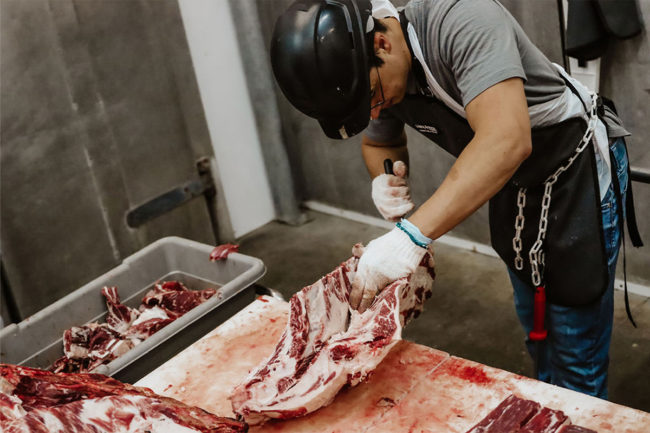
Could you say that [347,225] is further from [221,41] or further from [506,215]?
[506,215]

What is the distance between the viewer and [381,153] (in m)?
2.93

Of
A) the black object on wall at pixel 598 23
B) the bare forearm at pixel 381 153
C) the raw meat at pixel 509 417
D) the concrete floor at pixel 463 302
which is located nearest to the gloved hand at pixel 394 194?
the bare forearm at pixel 381 153

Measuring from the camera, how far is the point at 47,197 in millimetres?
4688

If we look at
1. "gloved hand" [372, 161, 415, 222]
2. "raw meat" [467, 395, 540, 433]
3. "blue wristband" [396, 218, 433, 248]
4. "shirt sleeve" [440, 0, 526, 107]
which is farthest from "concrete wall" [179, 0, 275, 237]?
"raw meat" [467, 395, 540, 433]

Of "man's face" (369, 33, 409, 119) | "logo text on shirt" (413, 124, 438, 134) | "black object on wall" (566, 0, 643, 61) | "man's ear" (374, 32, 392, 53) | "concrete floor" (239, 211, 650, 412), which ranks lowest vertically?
"concrete floor" (239, 211, 650, 412)

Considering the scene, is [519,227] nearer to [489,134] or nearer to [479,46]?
[489,134]

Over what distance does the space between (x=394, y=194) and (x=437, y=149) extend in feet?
7.35

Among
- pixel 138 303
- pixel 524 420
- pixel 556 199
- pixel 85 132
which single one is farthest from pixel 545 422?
pixel 85 132

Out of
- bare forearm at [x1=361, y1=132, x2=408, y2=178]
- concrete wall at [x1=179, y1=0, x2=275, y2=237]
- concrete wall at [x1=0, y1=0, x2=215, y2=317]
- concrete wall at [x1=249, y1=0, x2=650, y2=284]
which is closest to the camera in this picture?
bare forearm at [x1=361, y1=132, x2=408, y2=178]

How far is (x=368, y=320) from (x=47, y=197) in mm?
3261

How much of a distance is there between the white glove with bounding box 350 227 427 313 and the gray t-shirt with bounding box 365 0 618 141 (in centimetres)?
45

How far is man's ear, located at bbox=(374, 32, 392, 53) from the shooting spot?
7.29ft

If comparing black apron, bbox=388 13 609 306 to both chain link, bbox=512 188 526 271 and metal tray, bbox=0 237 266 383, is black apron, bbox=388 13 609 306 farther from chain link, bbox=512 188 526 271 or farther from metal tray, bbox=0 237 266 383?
metal tray, bbox=0 237 266 383

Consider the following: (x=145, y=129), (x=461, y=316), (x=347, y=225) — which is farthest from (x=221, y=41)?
(x=461, y=316)
